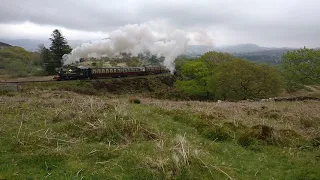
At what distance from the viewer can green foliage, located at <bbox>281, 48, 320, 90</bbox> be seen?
183ft

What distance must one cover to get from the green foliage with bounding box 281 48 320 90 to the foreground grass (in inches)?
1749

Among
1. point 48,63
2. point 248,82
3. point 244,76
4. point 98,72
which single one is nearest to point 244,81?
point 248,82

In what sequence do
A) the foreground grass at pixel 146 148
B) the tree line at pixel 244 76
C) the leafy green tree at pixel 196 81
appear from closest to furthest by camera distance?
the foreground grass at pixel 146 148
the tree line at pixel 244 76
the leafy green tree at pixel 196 81

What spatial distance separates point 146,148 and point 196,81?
4827cm

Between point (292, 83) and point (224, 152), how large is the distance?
54416 mm

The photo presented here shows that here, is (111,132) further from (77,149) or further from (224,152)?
(224,152)

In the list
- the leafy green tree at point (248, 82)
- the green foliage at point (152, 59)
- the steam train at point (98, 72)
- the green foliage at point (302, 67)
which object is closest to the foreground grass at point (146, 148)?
the leafy green tree at point (248, 82)

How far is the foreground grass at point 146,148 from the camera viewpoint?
366 inches

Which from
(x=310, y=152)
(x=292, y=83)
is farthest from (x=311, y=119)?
(x=292, y=83)

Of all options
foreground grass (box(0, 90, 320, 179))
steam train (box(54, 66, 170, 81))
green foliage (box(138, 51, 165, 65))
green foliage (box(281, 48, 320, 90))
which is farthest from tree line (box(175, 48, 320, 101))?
foreground grass (box(0, 90, 320, 179))

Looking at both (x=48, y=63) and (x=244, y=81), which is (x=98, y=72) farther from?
(x=244, y=81)

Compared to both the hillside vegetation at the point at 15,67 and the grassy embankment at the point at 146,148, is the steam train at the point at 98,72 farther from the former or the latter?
the grassy embankment at the point at 146,148

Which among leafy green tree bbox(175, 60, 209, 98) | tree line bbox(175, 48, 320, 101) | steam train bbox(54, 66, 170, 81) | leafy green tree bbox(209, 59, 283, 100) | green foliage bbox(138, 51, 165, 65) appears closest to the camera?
leafy green tree bbox(209, 59, 283, 100)

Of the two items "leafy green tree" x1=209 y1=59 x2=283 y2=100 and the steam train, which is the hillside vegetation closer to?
the steam train
